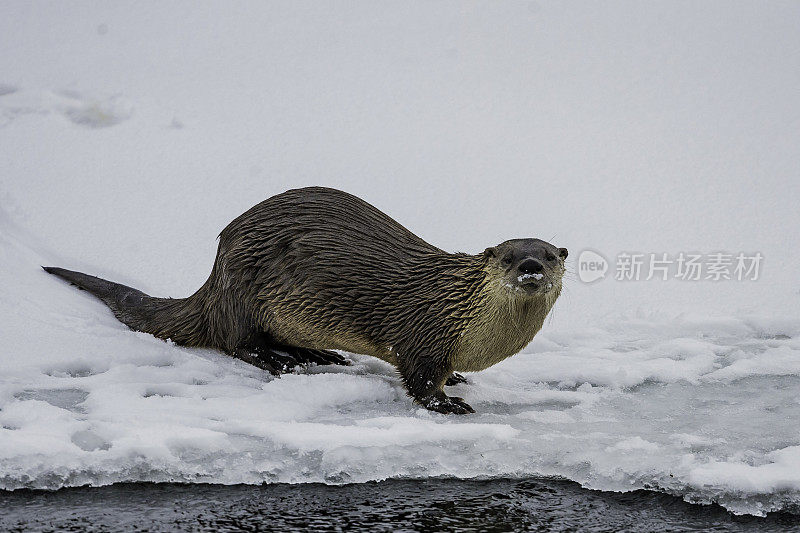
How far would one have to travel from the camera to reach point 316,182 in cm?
516

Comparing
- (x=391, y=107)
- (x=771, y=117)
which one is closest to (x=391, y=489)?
(x=391, y=107)

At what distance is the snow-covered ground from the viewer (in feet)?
9.20

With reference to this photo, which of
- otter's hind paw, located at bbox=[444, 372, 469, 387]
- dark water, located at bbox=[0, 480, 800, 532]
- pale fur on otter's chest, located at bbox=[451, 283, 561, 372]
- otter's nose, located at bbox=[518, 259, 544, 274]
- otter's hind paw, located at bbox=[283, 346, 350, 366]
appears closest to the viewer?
dark water, located at bbox=[0, 480, 800, 532]

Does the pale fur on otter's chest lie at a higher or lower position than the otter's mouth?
lower

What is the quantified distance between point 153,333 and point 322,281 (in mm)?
718

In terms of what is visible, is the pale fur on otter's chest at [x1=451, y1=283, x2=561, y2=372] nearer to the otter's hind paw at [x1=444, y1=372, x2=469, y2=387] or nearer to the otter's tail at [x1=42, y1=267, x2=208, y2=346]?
the otter's hind paw at [x1=444, y1=372, x2=469, y2=387]

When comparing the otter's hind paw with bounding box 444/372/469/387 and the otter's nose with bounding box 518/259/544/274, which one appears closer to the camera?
the otter's nose with bounding box 518/259/544/274

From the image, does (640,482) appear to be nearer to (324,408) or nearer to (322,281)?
(324,408)

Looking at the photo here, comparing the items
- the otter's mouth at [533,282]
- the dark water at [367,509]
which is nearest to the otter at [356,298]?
the otter's mouth at [533,282]

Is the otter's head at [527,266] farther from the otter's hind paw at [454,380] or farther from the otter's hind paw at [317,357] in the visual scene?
the otter's hind paw at [317,357]

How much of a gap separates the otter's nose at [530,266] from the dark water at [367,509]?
620 millimetres

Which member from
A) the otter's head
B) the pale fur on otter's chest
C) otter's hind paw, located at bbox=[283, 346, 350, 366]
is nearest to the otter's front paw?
the pale fur on otter's chest

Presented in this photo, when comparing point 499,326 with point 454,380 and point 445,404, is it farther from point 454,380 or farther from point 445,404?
point 454,380

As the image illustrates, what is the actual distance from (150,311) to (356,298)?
85 centimetres
